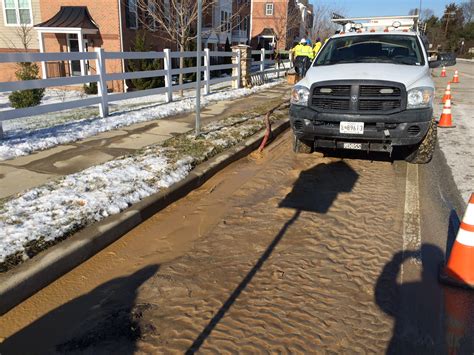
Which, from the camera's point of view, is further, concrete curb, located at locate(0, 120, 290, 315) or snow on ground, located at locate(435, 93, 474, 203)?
snow on ground, located at locate(435, 93, 474, 203)

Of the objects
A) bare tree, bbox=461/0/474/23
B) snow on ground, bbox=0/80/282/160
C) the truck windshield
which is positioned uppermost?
bare tree, bbox=461/0/474/23

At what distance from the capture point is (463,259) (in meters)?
3.39

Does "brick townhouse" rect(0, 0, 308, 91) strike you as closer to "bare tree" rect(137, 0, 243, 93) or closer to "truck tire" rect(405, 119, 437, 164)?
"bare tree" rect(137, 0, 243, 93)

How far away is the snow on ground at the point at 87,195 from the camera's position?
3594 millimetres

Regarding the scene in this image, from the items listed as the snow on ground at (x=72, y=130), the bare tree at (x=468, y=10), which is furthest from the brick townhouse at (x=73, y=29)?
the bare tree at (x=468, y=10)

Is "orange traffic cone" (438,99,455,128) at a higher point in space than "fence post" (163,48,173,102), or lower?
lower

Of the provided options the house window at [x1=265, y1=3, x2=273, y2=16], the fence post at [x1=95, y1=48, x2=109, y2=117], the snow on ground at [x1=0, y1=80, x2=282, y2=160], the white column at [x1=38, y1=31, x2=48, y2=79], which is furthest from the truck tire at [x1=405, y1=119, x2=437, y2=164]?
the house window at [x1=265, y1=3, x2=273, y2=16]

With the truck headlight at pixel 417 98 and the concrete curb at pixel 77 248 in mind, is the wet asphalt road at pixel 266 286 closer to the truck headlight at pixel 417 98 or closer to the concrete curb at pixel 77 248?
the concrete curb at pixel 77 248

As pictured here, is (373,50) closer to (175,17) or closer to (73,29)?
(175,17)

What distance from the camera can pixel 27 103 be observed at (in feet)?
49.3

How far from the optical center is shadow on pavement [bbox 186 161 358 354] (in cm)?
299

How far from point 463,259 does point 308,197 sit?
213 centimetres

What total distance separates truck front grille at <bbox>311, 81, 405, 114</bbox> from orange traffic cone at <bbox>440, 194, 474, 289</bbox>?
2.69 meters

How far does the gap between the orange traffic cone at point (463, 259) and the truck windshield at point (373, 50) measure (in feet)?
13.5
